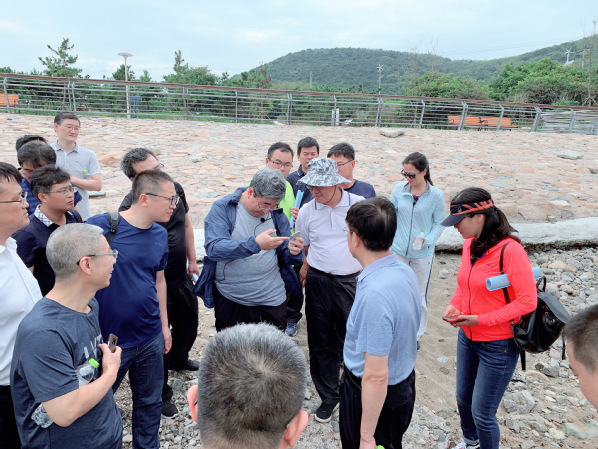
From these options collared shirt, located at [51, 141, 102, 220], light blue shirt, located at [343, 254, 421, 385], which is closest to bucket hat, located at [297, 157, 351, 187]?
light blue shirt, located at [343, 254, 421, 385]

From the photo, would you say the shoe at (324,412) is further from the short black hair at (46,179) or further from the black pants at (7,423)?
the short black hair at (46,179)

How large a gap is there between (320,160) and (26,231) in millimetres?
1952

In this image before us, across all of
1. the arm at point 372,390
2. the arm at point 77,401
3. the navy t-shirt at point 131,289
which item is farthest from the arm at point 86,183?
the arm at point 372,390

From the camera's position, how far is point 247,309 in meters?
2.80

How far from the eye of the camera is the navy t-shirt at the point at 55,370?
152cm

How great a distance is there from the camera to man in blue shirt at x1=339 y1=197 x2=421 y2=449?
175 centimetres

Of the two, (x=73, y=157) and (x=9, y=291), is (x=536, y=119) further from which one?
(x=9, y=291)

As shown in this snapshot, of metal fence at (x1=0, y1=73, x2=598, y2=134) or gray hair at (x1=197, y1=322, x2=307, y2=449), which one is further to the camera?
metal fence at (x1=0, y1=73, x2=598, y2=134)

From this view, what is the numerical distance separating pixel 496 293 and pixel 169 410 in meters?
2.42

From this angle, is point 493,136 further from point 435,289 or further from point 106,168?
point 106,168

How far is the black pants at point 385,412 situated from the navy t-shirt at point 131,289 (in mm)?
1220

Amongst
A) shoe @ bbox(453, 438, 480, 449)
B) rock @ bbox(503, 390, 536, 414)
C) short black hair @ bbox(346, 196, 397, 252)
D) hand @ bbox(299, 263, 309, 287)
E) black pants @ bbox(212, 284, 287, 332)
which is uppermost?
short black hair @ bbox(346, 196, 397, 252)

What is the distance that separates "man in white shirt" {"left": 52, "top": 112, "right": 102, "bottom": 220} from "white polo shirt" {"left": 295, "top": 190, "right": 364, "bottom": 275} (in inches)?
103

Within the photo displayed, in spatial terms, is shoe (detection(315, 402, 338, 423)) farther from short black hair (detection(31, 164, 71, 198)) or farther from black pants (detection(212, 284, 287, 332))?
short black hair (detection(31, 164, 71, 198))
